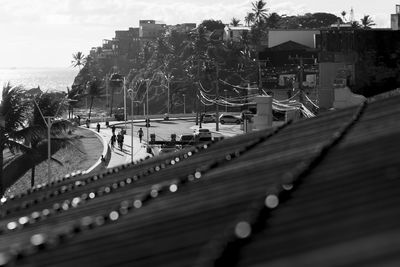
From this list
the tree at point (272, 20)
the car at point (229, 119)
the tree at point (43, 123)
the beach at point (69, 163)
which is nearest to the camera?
the tree at point (43, 123)

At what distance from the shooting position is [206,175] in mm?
8367

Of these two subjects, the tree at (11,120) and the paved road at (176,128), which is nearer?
the tree at (11,120)

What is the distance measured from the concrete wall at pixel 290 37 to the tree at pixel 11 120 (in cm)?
7675

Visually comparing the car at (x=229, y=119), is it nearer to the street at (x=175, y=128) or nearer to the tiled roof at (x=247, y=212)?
the street at (x=175, y=128)

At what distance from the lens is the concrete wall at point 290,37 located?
10425 cm

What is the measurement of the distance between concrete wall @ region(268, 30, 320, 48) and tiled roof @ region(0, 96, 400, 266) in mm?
95097

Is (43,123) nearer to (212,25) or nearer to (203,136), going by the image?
(203,136)

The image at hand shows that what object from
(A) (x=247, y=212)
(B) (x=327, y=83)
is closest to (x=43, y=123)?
(B) (x=327, y=83)

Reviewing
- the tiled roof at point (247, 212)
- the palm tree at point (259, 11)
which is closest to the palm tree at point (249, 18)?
the palm tree at point (259, 11)

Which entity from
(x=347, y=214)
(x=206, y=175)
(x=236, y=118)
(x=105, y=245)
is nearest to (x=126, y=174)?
(x=206, y=175)

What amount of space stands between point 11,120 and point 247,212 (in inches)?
959

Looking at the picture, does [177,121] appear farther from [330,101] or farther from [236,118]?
[330,101]

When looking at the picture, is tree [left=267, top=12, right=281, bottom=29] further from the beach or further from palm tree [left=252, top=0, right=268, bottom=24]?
the beach

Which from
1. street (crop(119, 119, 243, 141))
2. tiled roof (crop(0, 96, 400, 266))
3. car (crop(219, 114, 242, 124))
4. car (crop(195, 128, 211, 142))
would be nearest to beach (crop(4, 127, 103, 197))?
car (crop(195, 128, 211, 142))
